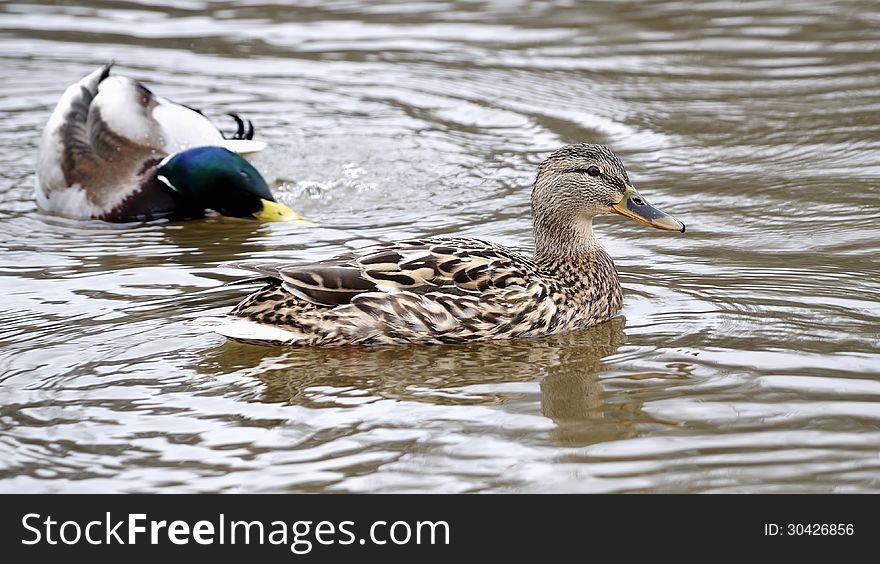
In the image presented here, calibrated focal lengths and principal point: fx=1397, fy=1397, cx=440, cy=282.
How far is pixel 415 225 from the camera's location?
8.83m

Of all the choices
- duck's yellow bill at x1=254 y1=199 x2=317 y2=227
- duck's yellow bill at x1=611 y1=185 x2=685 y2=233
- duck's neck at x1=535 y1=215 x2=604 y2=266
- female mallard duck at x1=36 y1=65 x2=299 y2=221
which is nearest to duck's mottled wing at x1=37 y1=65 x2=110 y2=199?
female mallard duck at x1=36 y1=65 x2=299 y2=221

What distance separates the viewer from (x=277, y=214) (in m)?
9.20

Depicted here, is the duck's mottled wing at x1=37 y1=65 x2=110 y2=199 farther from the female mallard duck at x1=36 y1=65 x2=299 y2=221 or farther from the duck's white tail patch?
the duck's white tail patch

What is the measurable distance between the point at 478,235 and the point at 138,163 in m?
2.68

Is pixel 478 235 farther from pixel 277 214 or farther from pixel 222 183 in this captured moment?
pixel 222 183

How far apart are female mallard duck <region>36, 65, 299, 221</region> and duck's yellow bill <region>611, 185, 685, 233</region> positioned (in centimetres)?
268

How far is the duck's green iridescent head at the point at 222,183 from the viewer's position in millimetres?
9258

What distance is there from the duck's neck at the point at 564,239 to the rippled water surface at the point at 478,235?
360 mm

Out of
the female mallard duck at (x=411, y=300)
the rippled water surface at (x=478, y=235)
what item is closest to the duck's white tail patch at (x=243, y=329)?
the female mallard duck at (x=411, y=300)

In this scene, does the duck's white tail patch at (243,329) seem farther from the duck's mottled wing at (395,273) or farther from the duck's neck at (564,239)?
the duck's neck at (564,239)

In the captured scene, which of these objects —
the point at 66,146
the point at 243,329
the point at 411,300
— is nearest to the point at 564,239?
the point at 411,300
